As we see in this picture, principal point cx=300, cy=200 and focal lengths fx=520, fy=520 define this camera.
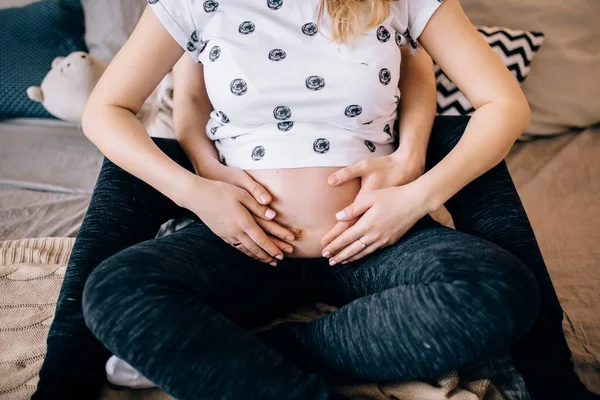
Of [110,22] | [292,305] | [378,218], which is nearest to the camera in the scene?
[378,218]

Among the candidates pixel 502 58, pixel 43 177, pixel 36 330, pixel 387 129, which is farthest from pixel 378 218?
A: pixel 43 177

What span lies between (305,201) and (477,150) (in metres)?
0.28

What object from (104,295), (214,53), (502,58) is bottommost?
(104,295)

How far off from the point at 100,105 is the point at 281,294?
0.42 m

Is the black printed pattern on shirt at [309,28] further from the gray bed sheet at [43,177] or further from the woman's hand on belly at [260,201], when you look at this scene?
the gray bed sheet at [43,177]

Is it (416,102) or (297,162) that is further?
(416,102)

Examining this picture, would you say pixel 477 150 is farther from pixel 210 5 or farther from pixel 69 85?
pixel 69 85

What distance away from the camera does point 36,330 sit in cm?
84

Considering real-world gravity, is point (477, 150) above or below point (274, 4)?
below

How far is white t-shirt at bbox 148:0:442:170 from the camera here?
2.68 feet

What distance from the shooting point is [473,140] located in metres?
0.82

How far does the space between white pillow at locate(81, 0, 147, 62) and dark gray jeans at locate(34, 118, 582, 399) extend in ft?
2.21

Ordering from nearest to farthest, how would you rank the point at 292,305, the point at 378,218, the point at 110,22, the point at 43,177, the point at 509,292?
the point at 509,292 → the point at 378,218 → the point at 292,305 → the point at 43,177 → the point at 110,22

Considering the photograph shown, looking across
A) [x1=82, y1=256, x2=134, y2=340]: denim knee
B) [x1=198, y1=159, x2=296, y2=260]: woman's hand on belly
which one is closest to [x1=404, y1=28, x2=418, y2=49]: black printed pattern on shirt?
[x1=198, y1=159, x2=296, y2=260]: woman's hand on belly
